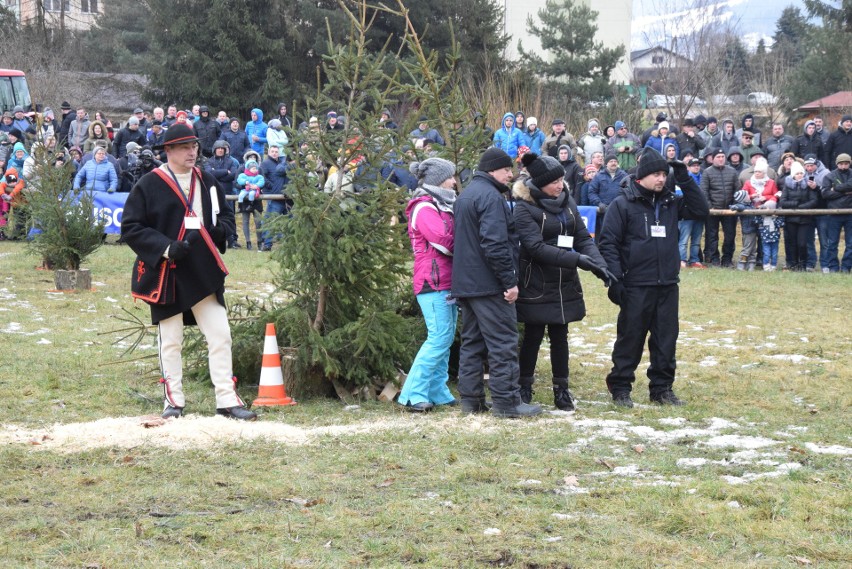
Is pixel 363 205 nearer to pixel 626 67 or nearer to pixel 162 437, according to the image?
pixel 162 437

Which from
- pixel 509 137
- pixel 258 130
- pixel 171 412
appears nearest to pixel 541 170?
pixel 171 412

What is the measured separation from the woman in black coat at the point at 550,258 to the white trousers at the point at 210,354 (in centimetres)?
→ 230

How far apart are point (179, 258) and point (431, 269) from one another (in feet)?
6.44

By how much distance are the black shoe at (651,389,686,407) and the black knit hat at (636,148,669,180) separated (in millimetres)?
1784

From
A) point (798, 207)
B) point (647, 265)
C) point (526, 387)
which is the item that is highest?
point (798, 207)

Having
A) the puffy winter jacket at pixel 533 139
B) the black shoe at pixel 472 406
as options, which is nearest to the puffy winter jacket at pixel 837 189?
the puffy winter jacket at pixel 533 139

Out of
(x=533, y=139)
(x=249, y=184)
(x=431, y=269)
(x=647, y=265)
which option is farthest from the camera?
(x=533, y=139)

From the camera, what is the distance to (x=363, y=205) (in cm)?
913

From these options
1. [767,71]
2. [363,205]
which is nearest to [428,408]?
[363,205]

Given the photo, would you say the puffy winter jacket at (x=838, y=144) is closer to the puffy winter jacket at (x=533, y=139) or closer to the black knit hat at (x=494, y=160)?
the puffy winter jacket at (x=533, y=139)

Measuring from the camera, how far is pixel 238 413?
26.8 ft

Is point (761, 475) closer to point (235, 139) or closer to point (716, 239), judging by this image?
point (716, 239)

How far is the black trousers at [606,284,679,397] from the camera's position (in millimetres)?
9023

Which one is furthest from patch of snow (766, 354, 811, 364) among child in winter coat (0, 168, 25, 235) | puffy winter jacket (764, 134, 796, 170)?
child in winter coat (0, 168, 25, 235)
